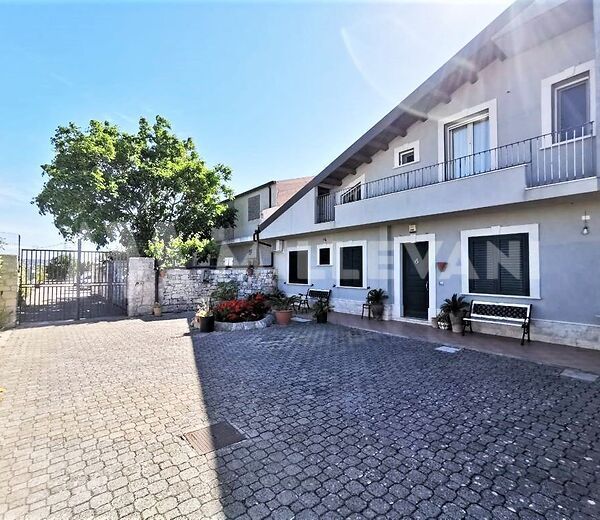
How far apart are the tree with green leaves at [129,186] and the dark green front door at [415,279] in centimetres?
1274

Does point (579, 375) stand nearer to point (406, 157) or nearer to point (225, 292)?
point (406, 157)

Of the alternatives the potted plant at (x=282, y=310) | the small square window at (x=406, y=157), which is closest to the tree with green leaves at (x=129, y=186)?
the potted plant at (x=282, y=310)

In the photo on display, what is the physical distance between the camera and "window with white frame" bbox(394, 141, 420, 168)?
34.5ft

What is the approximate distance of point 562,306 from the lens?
7492 mm

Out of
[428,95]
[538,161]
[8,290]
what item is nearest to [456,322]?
[538,161]

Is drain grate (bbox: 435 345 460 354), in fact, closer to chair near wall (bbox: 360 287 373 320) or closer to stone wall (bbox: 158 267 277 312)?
chair near wall (bbox: 360 287 373 320)

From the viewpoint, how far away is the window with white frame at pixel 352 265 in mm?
12227

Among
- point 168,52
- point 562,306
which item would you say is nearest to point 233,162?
point 168,52

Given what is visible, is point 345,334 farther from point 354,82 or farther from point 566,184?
point 354,82

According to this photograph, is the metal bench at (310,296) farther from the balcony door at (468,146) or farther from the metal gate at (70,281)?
the metal gate at (70,281)

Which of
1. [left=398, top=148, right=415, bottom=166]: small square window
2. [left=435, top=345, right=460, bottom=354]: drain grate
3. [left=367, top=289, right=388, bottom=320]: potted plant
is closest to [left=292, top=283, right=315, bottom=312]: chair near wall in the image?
[left=367, top=289, right=388, bottom=320]: potted plant

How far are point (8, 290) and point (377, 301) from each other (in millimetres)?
12034

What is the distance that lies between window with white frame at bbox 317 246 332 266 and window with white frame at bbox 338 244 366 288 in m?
0.73

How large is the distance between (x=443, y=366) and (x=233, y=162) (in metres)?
18.9
